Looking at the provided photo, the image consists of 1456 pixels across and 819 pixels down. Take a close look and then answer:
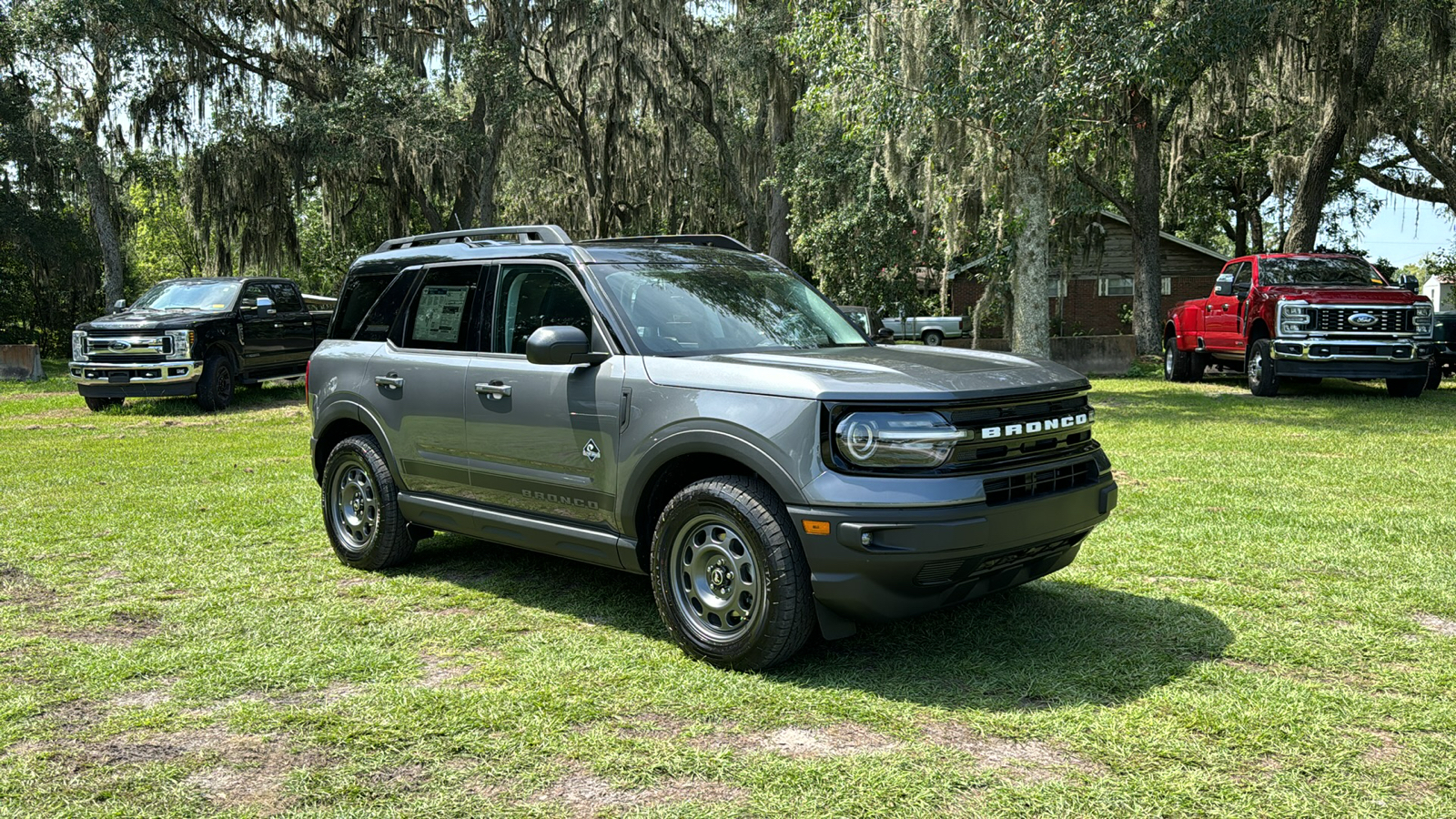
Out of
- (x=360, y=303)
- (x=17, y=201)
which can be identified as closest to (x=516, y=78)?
(x=17, y=201)

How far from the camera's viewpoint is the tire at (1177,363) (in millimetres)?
19906

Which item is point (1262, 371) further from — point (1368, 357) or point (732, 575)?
point (732, 575)

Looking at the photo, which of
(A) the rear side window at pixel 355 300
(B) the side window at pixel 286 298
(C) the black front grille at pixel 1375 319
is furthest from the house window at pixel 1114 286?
(A) the rear side window at pixel 355 300

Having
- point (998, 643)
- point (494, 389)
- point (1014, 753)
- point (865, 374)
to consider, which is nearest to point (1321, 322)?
point (998, 643)

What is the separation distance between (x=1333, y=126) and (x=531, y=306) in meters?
20.6

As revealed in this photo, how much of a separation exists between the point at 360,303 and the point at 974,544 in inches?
162

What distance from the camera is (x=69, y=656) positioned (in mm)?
4793

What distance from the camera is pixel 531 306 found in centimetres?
554

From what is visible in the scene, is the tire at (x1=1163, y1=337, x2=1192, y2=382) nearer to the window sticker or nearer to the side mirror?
A: the window sticker

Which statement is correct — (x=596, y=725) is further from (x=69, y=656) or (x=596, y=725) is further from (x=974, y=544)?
(x=69, y=656)

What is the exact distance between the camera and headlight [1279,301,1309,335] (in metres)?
15.3

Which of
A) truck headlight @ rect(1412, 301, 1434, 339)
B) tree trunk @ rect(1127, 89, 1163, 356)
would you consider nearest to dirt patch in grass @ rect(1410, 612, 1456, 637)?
truck headlight @ rect(1412, 301, 1434, 339)

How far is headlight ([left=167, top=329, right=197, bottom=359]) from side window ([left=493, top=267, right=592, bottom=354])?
1198cm

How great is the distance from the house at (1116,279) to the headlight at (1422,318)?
24.0 meters
